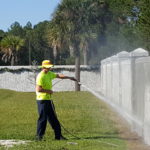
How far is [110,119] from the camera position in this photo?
655 inches

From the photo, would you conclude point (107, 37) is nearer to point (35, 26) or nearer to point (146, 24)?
point (146, 24)

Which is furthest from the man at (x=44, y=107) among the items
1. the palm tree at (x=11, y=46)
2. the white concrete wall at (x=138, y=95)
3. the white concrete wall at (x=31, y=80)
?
the palm tree at (x=11, y=46)

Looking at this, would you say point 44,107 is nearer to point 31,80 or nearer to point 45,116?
point 45,116

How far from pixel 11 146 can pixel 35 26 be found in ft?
311

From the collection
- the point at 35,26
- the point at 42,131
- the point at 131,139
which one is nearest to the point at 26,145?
the point at 42,131

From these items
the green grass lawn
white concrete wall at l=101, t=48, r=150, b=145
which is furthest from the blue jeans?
white concrete wall at l=101, t=48, r=150, b=145

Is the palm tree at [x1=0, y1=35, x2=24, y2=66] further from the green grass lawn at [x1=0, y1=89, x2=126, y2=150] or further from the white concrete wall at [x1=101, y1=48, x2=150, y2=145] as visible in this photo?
the white concrete wall at [x1=101, y1=48, x2=150, y2=145]

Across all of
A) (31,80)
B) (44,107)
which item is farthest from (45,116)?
(31,80)

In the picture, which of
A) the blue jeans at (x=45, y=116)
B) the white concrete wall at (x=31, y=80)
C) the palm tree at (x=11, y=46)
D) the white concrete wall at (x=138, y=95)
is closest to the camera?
the white concrete wall at (x=138, y=95)

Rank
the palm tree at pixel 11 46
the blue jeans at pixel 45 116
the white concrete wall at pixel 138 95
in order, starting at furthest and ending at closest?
the palm tree at pixel 11 46, the blue jeans at pixel 45 116, the white concrete wall at pixel 138 95

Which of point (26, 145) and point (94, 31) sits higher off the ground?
point (94, 31)

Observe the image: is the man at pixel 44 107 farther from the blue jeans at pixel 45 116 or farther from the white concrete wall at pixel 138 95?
the white concrete wall at pixel 138 95

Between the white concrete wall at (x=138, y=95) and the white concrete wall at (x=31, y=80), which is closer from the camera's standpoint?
the white concrete wall at (x=138, y=95)

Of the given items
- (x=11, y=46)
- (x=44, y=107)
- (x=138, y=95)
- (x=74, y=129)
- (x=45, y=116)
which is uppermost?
(x=11, y=46)
